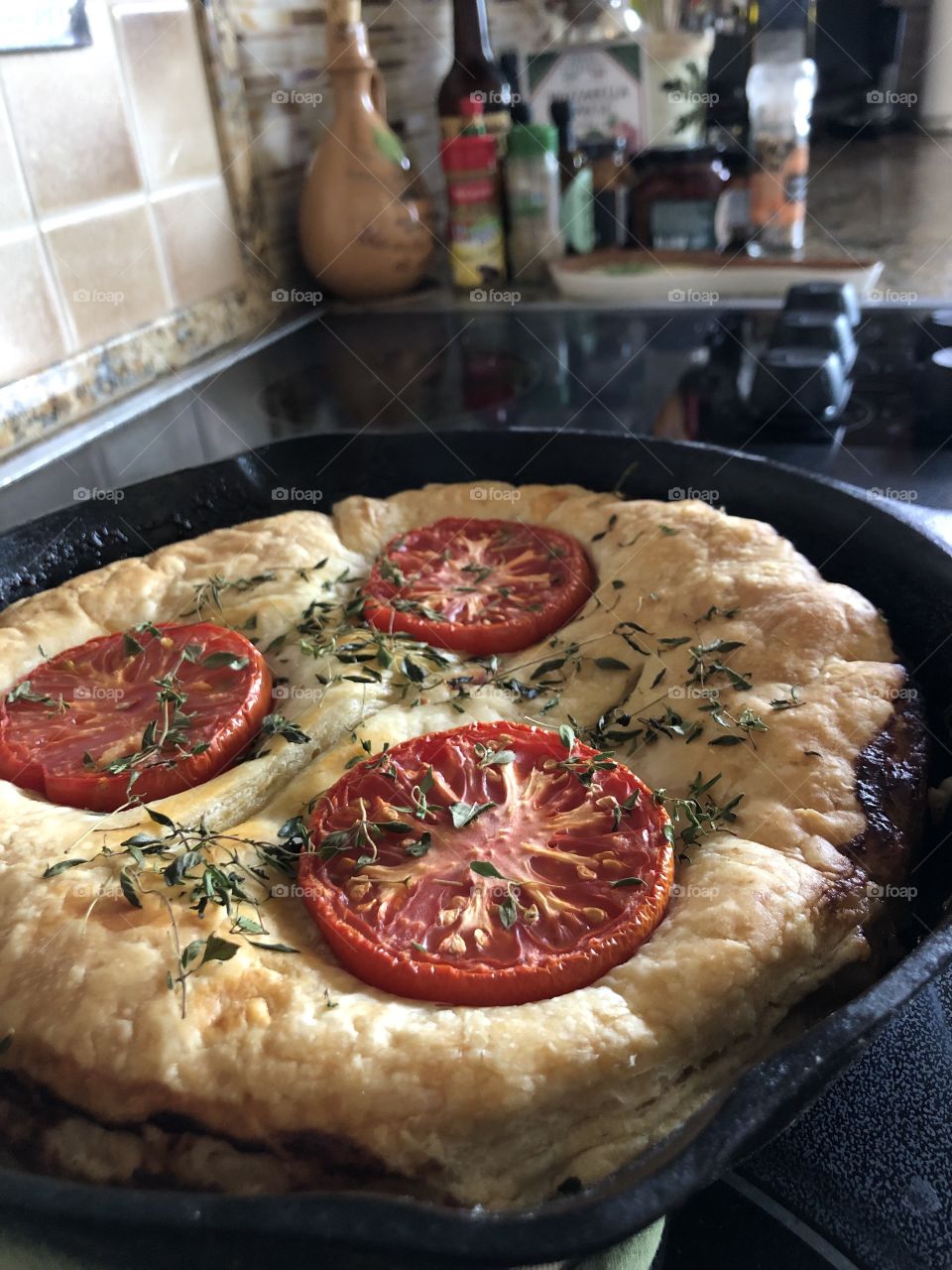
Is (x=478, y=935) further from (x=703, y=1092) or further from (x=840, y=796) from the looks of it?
(x=840, y=796)

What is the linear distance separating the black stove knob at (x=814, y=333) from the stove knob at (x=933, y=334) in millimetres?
241

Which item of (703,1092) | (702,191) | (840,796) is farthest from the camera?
(702,191)

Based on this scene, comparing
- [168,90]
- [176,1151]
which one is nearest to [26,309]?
[168,90]

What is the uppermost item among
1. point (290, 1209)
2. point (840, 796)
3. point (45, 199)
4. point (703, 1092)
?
point (45, 199)

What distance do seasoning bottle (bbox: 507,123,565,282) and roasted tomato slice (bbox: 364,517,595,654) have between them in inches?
86.2

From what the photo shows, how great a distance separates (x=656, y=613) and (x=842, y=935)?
0.69 m

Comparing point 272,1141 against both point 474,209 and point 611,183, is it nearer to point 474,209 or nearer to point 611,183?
point 474,209

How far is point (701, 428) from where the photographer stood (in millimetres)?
2734

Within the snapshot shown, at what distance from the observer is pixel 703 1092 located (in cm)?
111

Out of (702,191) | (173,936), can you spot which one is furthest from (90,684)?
(702,191)

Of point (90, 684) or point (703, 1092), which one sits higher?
point (90, 684)

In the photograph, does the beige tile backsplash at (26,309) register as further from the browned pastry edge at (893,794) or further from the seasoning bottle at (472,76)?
the browned pastry edge at (893,794)

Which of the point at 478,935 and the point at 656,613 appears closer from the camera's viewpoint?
the point at 478,935

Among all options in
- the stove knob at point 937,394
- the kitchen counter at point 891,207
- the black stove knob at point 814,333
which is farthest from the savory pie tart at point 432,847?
the kitchen counter at point 891,207
